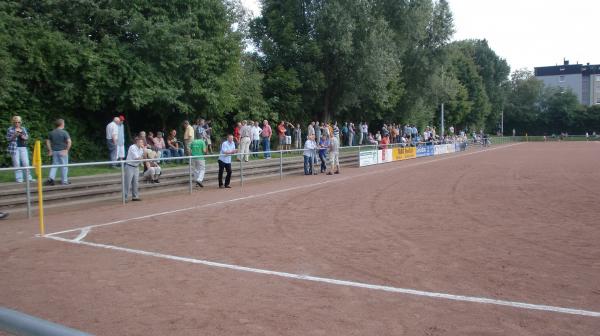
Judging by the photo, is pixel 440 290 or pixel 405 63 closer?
pixel 440 290

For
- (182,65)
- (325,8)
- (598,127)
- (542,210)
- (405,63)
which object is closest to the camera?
(542,210)

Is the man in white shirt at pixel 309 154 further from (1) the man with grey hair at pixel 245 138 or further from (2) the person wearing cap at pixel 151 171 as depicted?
(2) the person wearing cap at pixel 151 171

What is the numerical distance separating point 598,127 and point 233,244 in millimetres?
103289

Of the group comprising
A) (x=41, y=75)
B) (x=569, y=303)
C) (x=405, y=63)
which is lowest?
(x=569, y=303)

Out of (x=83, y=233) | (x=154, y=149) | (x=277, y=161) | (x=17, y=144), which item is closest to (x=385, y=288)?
(x=83, y=233)

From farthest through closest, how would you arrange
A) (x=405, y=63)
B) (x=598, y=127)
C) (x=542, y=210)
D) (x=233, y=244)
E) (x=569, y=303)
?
(x=598, y=127) → (x=405, y=63) → (x=542, y=210) → (x=233, y=244) → (x=569, y=303)

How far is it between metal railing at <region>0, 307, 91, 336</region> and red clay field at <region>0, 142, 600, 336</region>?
9.01 ft

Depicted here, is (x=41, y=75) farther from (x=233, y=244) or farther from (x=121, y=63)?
(x=233, y=244)

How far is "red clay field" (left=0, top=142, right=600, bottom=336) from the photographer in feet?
15.8

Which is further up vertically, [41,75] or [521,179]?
[41,75]

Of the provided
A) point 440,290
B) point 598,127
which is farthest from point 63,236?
point 598,127

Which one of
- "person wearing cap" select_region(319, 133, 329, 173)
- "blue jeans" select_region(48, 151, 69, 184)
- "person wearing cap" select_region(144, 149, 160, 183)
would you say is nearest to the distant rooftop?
"person wearing cap" select_region(319, 133, 329, 173)

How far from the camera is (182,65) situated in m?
21.3

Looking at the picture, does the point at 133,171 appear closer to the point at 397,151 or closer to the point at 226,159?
the point at 226,159
